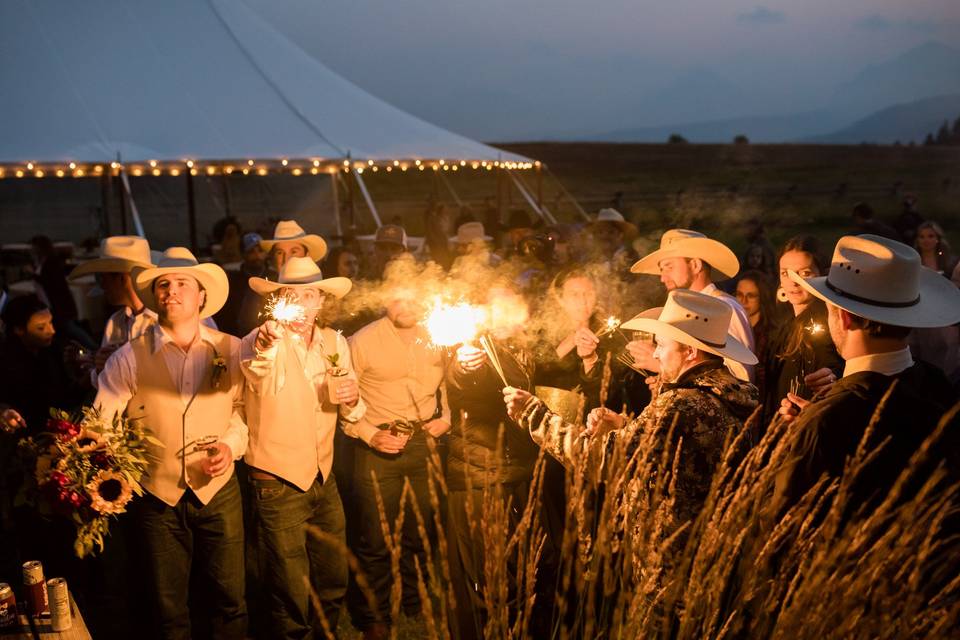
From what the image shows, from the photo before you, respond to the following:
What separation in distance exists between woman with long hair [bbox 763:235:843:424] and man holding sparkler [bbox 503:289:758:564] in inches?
41.0

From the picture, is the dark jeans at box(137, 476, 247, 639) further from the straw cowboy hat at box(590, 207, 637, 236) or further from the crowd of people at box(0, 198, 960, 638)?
the straw cowboy hat at box(590, 207, 637, 236)

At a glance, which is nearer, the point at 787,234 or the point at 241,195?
the point at 787,234

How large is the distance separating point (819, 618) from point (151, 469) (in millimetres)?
2953

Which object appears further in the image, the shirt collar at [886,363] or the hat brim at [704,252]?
the hat brim at [704,252]

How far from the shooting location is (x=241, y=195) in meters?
47.5

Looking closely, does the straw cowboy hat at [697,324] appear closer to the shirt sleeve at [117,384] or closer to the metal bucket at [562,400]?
the metal bucket at [562,400]

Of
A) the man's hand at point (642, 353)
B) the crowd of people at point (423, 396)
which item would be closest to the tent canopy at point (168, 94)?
the crowd of people at point (423, 396)

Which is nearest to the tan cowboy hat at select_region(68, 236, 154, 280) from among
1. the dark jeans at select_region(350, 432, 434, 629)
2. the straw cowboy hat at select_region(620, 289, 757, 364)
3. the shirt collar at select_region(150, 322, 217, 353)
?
the shirt collar at select_region(150, 322, 217, 353)

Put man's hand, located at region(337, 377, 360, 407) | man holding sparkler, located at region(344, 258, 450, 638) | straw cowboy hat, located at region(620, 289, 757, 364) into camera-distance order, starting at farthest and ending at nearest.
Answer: man holding sparkler, located at region(344, 258, 450, 638), man's hand, located at region(337, 377, 360, 407), straw cowboy hat, located at region(620, 289, 757, 364)

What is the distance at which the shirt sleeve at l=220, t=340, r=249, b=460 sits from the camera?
381 centimetres

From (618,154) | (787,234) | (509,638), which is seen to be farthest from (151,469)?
(618,154)

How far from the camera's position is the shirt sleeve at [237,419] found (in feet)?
12.5

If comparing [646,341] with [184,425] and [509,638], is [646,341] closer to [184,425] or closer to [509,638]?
[509,638]

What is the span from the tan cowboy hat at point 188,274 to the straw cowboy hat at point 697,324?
2.22 meters
